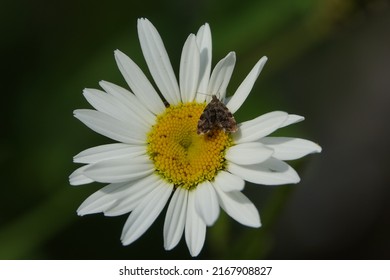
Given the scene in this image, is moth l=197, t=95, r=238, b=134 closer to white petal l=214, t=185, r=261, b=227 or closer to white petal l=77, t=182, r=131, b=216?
white petal l=214, t=185, r=261, b=227

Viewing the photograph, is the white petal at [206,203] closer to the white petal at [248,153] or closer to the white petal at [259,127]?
the white petal at [248,153]

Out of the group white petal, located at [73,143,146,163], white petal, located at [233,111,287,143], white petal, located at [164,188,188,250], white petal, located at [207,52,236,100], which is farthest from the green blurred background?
white petal, located at [207,52,236,100]

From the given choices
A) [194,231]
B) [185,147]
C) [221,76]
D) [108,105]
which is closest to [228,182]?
[194,231]

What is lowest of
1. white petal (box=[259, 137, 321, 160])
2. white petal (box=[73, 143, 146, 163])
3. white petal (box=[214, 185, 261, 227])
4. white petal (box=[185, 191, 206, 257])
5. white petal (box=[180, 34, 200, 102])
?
white petal (box=[185, 191, 206, 257])

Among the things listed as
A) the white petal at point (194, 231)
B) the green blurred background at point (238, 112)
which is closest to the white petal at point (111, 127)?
the white petal at point (194, 231)

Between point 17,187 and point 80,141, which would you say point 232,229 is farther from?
point 17,187

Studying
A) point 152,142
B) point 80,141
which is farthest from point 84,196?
point 152,142
